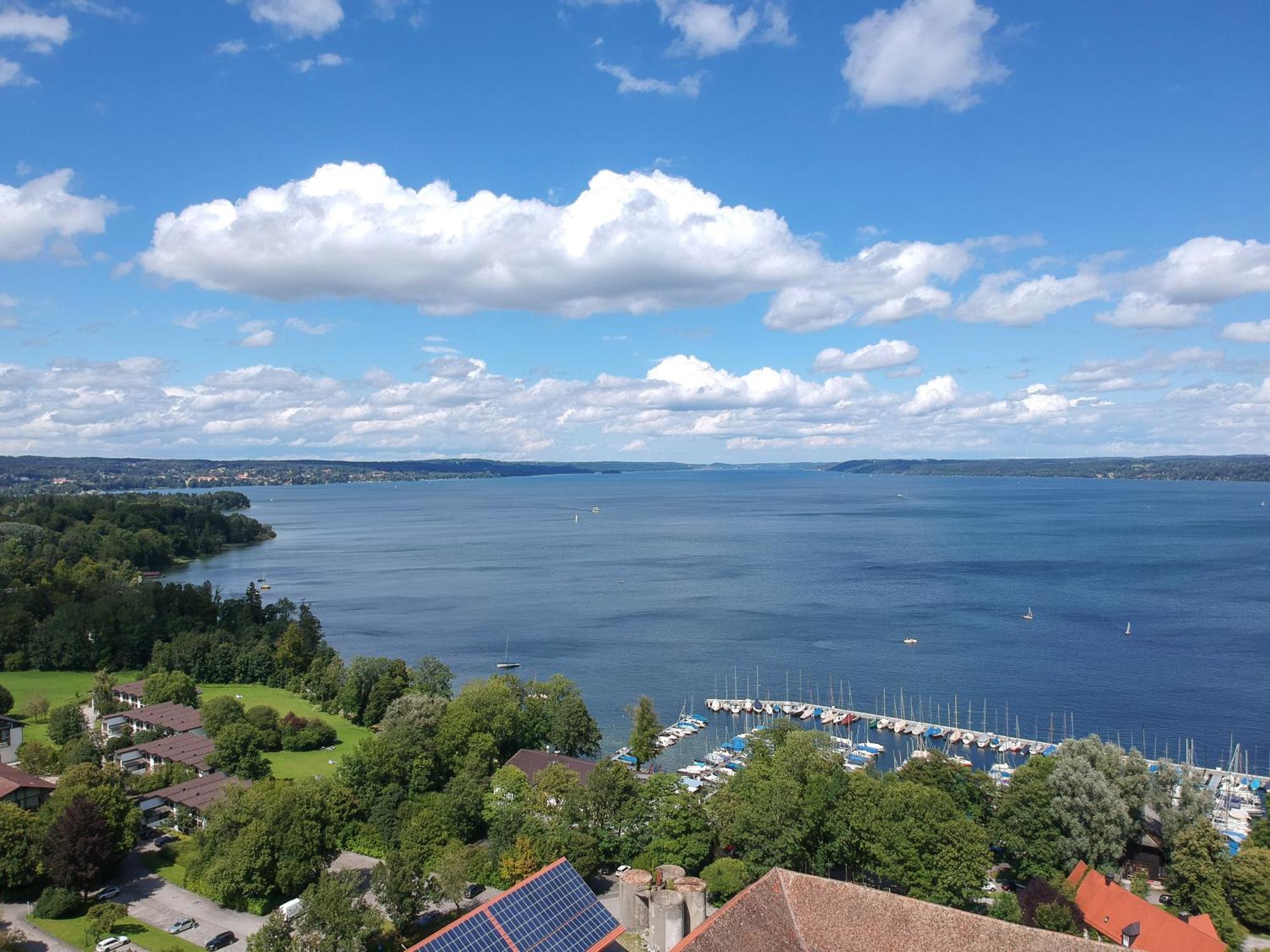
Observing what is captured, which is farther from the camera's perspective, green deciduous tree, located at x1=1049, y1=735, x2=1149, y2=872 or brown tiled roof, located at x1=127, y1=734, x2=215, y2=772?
brown tiled roof, located at x1=127, y1=734, x2=215, y2=772

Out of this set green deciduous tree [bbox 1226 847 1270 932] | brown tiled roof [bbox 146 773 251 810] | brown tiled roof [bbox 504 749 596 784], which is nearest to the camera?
green deciduous tree [bbox 1226 847 1270 932]

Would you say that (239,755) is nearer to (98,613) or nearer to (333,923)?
(333,923)

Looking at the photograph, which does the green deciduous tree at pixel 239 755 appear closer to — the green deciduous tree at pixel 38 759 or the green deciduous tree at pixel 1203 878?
the green deciduous tree at pixel 38 759

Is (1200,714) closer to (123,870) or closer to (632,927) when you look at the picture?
(632,927)

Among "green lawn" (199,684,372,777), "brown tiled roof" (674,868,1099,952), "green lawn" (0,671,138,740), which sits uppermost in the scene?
"brown tiled roof" (674,868,1099,952)

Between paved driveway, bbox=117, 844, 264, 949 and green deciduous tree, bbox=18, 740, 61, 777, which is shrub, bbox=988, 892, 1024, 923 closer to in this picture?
paved driveway, bbox=117, 844, 264, 949

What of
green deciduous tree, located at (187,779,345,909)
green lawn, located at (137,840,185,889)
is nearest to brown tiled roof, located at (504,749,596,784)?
green deciduous tree, located at (187,779,345,909)

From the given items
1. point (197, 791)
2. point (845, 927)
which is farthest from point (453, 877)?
point (197, 791)
